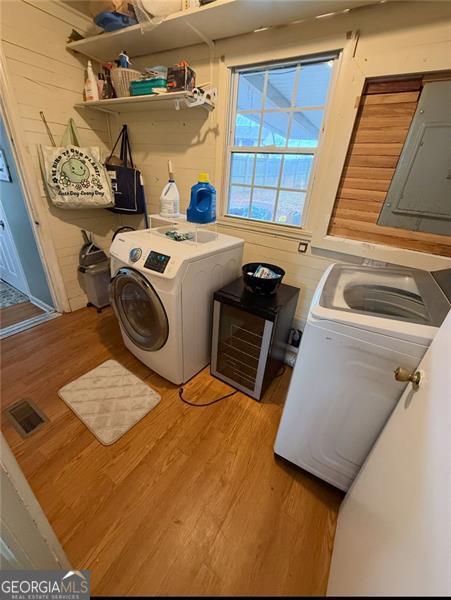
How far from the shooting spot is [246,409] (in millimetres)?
1588

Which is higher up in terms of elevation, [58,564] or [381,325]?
[381,325]

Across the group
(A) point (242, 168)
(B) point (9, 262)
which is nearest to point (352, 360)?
(A) point (242, 168)

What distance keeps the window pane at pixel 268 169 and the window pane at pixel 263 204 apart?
6 centimetres

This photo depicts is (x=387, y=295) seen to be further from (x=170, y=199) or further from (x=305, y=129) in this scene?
(x=170, y=199)

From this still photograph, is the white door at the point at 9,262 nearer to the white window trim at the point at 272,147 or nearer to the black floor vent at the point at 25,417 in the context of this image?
the black floor vent at the point at 25,417

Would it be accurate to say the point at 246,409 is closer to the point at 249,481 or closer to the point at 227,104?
the point at 249,481

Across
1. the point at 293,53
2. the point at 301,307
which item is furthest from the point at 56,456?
the point at 293,53

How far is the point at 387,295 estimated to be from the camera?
3.65 feet

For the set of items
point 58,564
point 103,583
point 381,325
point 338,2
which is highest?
point 338,2

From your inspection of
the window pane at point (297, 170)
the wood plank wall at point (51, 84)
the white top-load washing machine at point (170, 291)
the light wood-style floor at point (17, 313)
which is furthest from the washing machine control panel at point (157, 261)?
the light wood-style floor at point (17, 313)

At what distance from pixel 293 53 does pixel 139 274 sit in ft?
5.19

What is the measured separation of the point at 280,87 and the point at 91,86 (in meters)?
1.53

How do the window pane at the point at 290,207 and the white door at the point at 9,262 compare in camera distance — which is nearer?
the window pane at the point at 290,207

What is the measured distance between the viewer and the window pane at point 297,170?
1596mm
